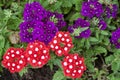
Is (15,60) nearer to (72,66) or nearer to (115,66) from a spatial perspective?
(72,66)

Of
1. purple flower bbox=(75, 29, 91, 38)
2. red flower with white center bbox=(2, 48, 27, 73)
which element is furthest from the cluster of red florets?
purple flower bbox=(75, 29, 91, 38)

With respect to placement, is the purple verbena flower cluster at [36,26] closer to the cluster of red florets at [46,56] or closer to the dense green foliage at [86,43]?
the cluster of red florets at [46,56]

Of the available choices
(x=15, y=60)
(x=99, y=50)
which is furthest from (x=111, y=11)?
(x=15, y=60)

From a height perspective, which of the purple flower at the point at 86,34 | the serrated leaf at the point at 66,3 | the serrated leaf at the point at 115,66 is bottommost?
the serrated leaf at the point at 115,66

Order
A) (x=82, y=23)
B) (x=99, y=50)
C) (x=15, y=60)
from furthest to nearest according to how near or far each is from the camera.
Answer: (x=99, y=50)
(x=82, y=23)
(x=15, y=60)

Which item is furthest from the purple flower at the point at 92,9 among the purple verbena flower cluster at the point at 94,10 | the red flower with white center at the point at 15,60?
the red flower with white center at the point at 15,60

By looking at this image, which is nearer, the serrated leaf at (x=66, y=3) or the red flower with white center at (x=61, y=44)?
the red flower with white center at (x=61, y=44)

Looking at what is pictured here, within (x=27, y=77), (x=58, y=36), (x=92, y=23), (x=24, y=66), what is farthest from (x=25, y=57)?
(x=92, y=23)
